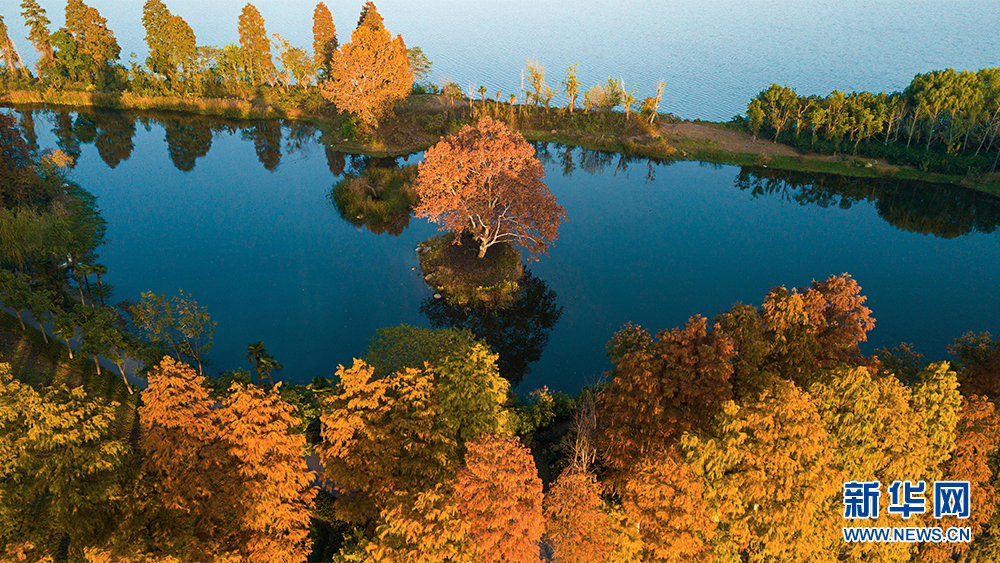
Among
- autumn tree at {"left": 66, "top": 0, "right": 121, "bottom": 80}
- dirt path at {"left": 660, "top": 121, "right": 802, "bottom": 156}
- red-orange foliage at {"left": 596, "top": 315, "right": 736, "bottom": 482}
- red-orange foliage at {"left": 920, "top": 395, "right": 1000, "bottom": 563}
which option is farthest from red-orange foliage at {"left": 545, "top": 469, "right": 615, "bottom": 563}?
→ autumn tree at {"left": 66, "top": 0, "right": 121, "bottom": 80}

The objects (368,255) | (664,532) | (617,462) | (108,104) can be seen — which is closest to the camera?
(664,532)

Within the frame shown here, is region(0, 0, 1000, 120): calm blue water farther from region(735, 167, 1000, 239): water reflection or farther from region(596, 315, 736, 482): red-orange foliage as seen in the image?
region(596, 315, 736, 482): red-orange foliage

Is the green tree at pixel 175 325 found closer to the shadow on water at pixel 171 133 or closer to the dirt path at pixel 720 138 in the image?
the shadow on water at pixel 171 133

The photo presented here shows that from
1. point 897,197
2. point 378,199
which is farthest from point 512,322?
point 897,197

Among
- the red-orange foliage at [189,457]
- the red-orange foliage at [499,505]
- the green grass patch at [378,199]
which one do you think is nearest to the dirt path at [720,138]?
the green grass patch at [378,199]

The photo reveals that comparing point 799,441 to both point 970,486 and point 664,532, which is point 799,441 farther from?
point 970,486

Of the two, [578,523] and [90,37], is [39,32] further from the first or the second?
[578,523]

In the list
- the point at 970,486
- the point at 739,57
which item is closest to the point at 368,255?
the point at 970,486
